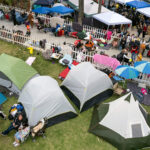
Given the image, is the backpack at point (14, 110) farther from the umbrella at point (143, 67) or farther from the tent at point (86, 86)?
the umbrella at point (143, 67)

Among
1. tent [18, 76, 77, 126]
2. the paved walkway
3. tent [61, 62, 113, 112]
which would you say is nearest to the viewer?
tent [18, 76, 77, 126]

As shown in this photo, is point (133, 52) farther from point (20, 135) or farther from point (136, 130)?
point (20, 135)

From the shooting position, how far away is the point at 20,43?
49.5 ft

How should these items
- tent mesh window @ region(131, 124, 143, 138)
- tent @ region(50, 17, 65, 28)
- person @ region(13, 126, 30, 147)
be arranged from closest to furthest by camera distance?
person @ region(13, 126, 30, 147) → tent mesh window @ region(131, 124, 143, 138) → tent @ region(50, 17, 65, 28)

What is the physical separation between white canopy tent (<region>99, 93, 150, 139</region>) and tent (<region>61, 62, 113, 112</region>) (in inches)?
66.1

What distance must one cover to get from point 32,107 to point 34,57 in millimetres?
5949

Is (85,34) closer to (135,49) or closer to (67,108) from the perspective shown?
(135,49)

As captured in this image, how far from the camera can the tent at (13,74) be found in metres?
10.1

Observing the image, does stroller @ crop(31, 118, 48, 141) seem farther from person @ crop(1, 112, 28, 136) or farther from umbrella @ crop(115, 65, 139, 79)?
umbrella @ crop(115, 65, 139, 79)

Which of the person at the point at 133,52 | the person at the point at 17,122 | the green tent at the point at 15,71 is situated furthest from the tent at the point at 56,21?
Result: the person at the point at 17,122

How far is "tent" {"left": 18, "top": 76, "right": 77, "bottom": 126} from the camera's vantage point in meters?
8.45

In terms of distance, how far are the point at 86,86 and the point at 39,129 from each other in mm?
3129

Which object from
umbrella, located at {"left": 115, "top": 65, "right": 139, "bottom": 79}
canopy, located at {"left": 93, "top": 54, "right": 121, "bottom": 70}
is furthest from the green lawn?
canopy, located at {"left": 93, "top": 54, "right": 121, "bottom": 70}

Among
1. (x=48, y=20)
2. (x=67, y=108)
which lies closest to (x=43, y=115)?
(x=67, y=108)
